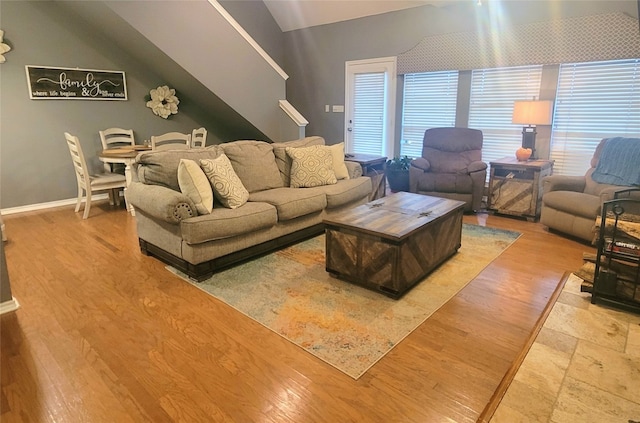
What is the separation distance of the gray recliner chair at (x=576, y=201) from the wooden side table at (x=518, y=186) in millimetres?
204

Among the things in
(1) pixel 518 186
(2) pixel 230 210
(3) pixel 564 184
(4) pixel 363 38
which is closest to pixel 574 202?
(3) pixel 564 184

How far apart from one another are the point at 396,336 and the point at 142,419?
1.32m

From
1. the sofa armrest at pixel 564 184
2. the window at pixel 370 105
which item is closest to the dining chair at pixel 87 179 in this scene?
the window at pixel 370 105

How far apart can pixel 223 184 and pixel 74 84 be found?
3.30 meters

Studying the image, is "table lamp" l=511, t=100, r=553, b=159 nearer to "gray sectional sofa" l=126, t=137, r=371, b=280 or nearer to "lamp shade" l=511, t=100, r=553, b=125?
"lamp shade" l=511, t=100, r=553, b=125

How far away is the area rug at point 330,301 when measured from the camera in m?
2.13

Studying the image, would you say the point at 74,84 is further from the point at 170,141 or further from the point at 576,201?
the point at 576,201

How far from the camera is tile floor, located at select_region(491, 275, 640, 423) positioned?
164cm

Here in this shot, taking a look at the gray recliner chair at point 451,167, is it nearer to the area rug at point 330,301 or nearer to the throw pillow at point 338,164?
the throw pillow at point 338,164

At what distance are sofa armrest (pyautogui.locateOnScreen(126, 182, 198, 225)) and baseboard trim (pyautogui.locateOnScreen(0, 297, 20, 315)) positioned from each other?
39.7 inches

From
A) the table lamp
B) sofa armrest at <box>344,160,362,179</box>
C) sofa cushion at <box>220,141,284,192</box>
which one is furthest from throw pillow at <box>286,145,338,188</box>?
the table lamp

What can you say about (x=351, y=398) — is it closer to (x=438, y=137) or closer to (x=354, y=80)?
(x=438, y=137)

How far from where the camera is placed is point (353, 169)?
443 cm

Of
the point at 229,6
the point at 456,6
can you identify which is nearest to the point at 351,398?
the point at 456,6
